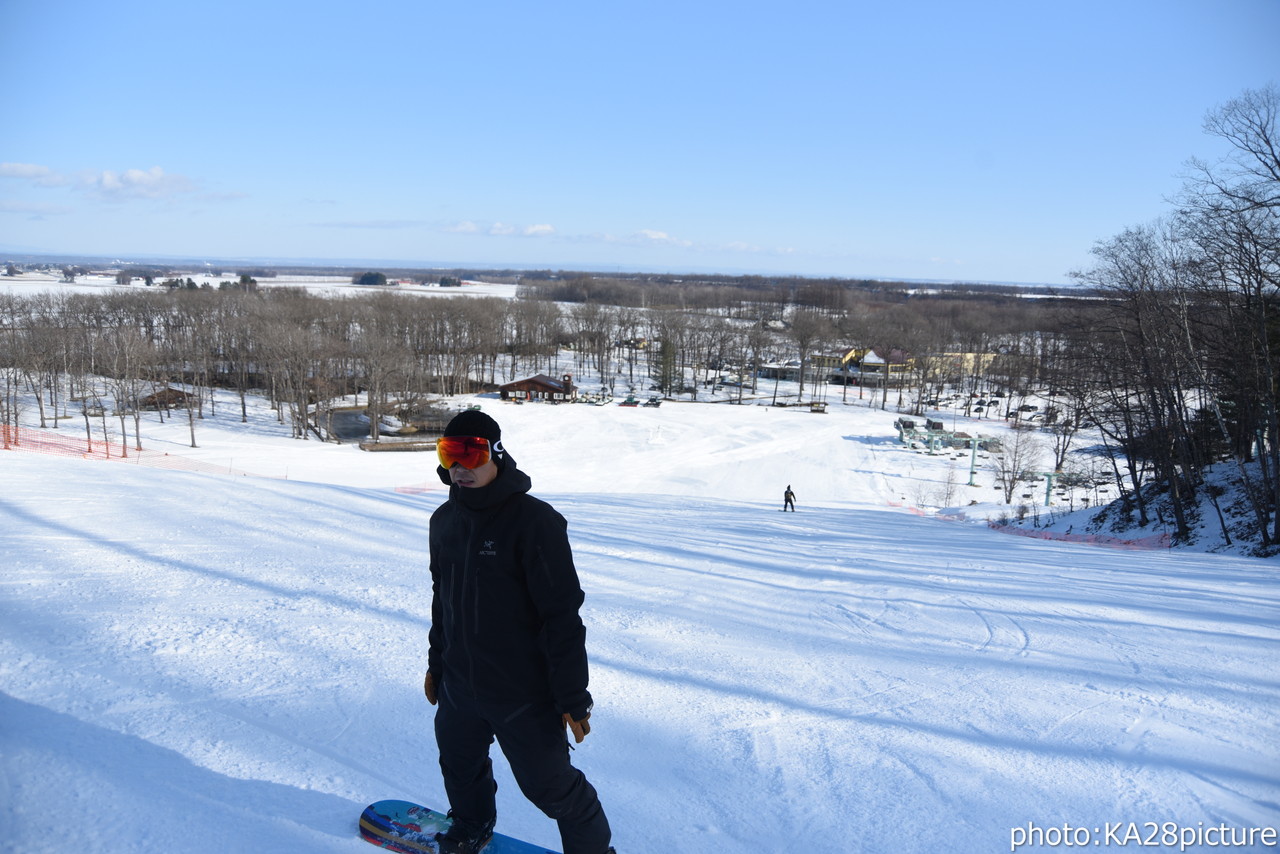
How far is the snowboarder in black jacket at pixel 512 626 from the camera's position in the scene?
2463 millimetres

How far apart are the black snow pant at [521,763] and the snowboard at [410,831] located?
0.12 metres

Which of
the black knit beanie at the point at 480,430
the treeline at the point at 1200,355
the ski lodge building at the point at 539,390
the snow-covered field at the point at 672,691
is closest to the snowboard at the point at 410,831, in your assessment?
the snow-covered field at the point at 672,691

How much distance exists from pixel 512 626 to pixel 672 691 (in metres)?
2.79

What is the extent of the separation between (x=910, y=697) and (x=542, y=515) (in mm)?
3872

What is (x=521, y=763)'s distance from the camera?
259cm

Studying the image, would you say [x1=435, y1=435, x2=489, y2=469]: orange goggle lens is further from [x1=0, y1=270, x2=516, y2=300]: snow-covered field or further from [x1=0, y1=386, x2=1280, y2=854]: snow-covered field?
[x1=0, y1=270, x2=516, y2=300]: snow-covered field

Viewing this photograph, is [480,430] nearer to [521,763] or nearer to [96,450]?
[521,763]

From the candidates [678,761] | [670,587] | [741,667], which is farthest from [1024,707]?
[670,587]

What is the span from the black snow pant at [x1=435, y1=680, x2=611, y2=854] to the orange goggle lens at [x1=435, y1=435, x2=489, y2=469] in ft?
3.08

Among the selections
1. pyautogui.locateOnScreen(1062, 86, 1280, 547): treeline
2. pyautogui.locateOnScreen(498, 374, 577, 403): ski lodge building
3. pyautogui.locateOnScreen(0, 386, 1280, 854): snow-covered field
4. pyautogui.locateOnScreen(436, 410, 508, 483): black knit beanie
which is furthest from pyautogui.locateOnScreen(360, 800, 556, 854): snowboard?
pyautogui.locateOnScreen(498, 374, 577, 403): ski lodge building

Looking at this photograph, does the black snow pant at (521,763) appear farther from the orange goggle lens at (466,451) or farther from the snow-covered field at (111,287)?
the snow-covered field at (111,287)

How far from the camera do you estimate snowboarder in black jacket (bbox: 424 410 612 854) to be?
8.08ft

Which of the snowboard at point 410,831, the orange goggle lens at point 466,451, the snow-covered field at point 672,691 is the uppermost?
the orange goggle lens at point 466,451

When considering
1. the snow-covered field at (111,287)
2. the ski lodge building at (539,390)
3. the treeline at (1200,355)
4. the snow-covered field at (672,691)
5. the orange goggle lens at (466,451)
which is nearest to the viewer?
the orange goggle lens at (466,451)
